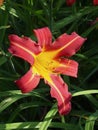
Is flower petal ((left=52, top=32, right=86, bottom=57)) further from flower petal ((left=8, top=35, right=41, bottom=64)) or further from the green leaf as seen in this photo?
the green leaf

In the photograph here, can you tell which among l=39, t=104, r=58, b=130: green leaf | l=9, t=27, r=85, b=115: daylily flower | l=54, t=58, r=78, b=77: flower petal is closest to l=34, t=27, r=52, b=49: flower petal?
l=9, t=27, r=85, b=115: daylily flower

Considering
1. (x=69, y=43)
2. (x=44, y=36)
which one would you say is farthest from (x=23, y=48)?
(x=69, y=43)

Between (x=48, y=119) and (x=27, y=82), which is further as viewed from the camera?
(x=48, y=119)

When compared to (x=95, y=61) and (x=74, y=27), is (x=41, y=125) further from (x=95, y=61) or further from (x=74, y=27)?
(x=74, y=27)

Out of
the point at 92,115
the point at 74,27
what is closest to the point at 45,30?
the point at 92,115

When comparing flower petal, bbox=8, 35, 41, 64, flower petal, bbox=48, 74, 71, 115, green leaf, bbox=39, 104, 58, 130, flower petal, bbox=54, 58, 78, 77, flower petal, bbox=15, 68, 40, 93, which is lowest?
green leaf, bbox=39, 104, 58, 130

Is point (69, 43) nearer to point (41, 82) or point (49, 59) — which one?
point (49, 59)

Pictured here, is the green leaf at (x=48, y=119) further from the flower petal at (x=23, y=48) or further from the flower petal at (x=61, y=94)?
the flower petal at (x=23, y=48)
